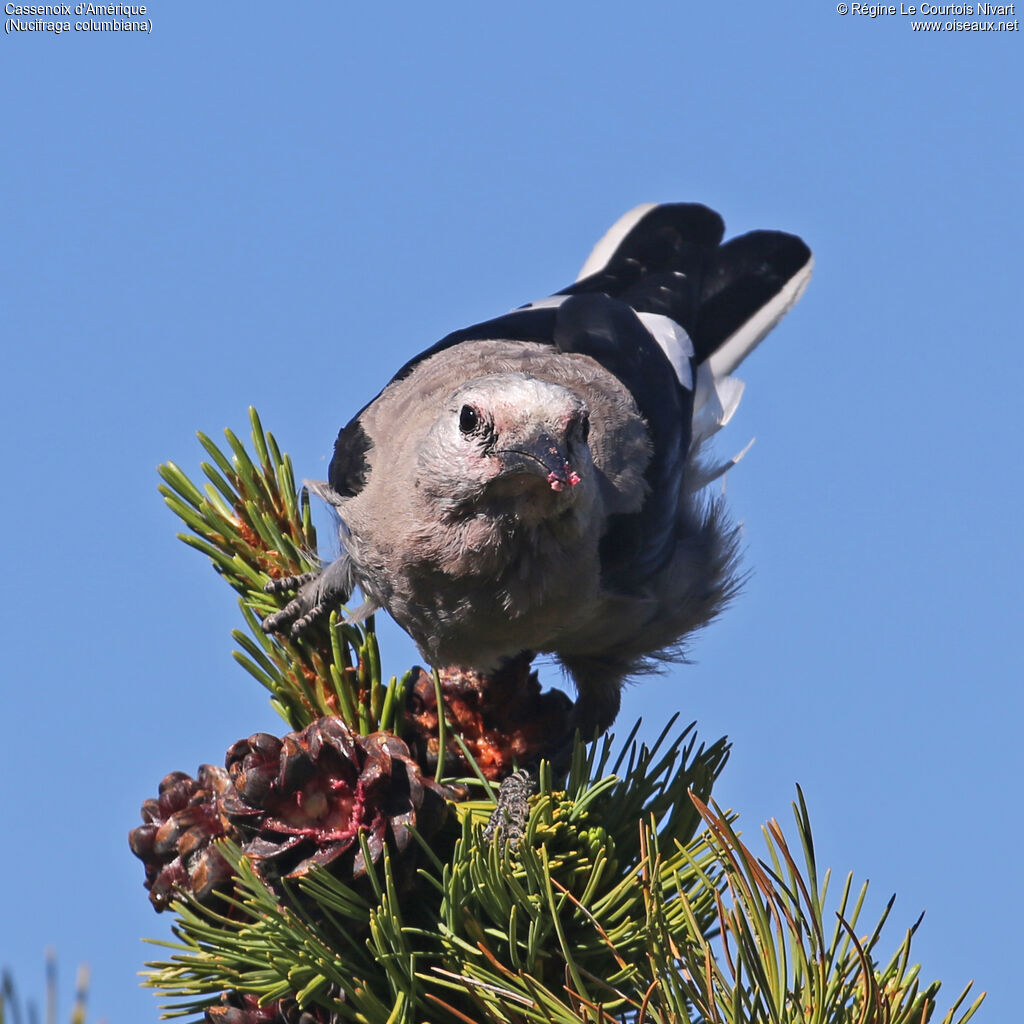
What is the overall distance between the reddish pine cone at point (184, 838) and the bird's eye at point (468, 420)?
118 centimetres

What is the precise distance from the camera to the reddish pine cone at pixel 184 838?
226cm

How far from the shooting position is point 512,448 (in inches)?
121

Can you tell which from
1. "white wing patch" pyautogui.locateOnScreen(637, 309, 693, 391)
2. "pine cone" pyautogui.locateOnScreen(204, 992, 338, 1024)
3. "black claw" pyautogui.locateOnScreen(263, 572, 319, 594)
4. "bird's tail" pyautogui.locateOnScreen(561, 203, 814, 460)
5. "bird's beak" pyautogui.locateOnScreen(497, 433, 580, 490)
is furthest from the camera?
"bird's tail" pyautogui.locateOnScreen(561, 203, 814, 460)

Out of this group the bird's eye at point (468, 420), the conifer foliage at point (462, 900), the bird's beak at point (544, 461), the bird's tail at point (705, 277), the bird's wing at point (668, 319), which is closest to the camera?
the conifer foliage at point (462, 900)

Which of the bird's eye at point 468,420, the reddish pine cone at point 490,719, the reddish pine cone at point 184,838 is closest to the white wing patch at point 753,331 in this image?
the bird's eye at point 468,420

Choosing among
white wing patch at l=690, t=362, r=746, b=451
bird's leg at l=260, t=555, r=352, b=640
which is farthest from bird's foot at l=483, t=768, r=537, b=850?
white wing patch at l=690, t=362, r=746, b=451

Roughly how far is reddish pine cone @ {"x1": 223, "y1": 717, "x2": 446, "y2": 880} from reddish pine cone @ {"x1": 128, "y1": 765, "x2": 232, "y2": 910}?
0.14m

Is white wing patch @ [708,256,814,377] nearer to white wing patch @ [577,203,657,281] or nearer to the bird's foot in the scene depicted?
white wing patch @ [577,203,657,281]

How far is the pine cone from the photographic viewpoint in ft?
7.15

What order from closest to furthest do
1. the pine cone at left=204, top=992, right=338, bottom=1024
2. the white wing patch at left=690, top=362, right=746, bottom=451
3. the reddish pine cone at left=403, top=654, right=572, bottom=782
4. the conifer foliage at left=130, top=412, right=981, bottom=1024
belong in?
the conifer foliage at left=130, top=412, right=981, bottom=1024, the pine cone at left=204, top=992, right=338, bottom=1024, the reddish pine cone at left=403, top=654, right=572, bottom=782, the white wing patch at left=690, top=362, right=746, bottom=451

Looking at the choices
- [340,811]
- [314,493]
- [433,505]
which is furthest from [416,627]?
[340,811]

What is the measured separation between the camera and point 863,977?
177 centimetres

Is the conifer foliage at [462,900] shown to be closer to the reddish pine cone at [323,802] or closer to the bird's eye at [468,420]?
the reddish pine cone at [323,802]

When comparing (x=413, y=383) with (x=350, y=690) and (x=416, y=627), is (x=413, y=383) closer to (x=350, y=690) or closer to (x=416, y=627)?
(x=416, y=627)
